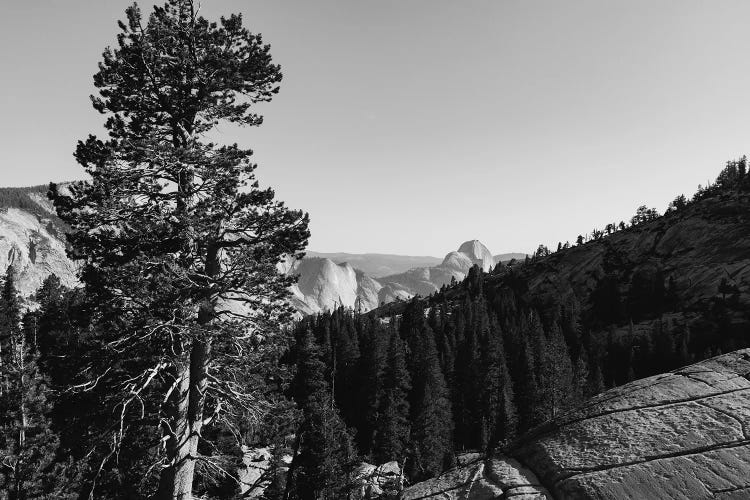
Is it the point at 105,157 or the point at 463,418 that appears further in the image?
the point at 463,418

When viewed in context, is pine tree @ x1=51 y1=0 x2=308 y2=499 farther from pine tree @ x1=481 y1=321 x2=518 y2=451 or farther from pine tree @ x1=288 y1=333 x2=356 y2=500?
pine tree @ x1=481 y1=321 x2=518 y2=451

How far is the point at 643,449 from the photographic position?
757cm

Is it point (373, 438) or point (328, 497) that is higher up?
point (328, 497)

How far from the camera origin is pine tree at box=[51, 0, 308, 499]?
38.1ft

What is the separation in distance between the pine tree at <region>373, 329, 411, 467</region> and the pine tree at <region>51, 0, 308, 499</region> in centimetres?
4147

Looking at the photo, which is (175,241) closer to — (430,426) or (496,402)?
(430,426)

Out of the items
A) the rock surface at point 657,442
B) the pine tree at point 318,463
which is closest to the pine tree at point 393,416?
the pine tree at point 318,463

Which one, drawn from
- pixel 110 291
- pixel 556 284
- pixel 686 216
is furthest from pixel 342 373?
pixel 686 216

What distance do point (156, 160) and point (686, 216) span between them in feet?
532

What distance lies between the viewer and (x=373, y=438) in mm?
58500

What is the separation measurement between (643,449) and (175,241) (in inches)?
Answer: 475

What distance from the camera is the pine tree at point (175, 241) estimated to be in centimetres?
1162

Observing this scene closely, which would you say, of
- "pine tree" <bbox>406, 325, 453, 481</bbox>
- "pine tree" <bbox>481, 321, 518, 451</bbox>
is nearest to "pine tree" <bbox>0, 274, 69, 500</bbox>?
"pine tree" <bbox>406, 325, 453, 481</bbox>

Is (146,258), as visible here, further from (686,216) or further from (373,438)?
(686,216)
